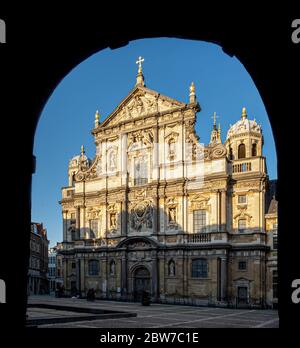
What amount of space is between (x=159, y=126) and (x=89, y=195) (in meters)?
10.3

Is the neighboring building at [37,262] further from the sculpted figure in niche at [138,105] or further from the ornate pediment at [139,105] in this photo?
the sculpted figure in niche at [138,105]

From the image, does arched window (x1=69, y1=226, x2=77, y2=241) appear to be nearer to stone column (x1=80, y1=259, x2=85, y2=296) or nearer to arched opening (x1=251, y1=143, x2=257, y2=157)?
stone column (x1=80, y1=259, x2=85, y2=296)

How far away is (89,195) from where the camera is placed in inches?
1769

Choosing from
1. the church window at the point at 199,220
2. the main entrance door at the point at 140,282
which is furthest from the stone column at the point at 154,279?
the church window at the point at 199,220

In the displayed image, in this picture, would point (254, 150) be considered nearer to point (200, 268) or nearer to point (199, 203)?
point (199, 203)

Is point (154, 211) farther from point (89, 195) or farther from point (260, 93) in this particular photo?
point (260, 93)

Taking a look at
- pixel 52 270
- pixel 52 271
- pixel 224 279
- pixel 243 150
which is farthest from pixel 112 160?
pixel 52 270

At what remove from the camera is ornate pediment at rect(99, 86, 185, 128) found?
4172cm

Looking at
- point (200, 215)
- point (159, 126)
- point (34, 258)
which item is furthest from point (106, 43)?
point (34, 258)

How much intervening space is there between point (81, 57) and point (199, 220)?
32.7 meters

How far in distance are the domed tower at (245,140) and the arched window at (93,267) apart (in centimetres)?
1671

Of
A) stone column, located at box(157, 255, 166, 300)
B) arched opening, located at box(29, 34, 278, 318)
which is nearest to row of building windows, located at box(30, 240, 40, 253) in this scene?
arched opening, located at box(29, 34, 278, 318)

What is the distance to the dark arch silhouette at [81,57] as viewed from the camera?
5.00 metres

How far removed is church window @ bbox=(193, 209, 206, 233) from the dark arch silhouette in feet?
106
